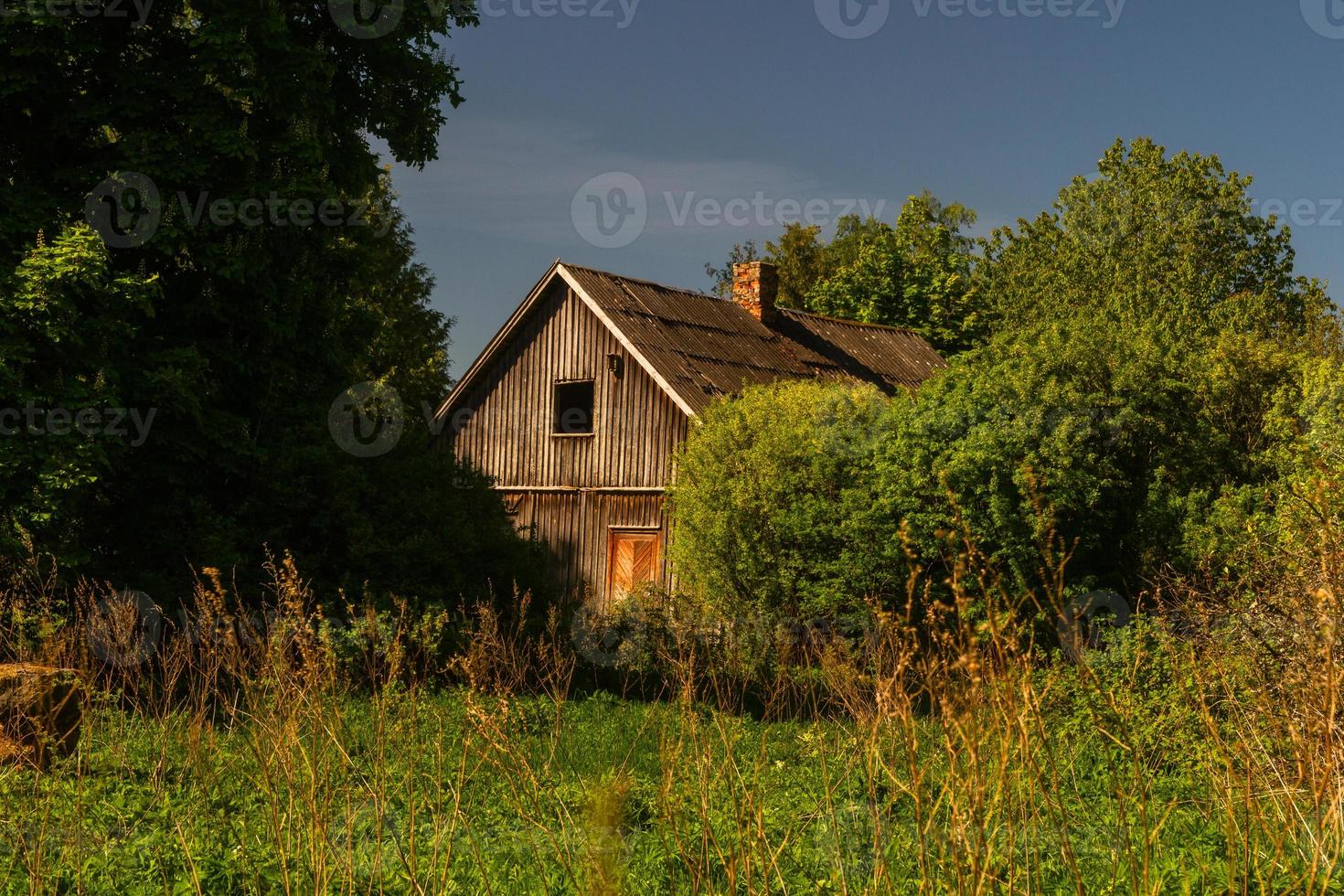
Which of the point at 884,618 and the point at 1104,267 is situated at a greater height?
the point at 1104,267

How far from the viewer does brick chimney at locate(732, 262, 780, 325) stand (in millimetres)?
24000

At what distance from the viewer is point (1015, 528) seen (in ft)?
45.6

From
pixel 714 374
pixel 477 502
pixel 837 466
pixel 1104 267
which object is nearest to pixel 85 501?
pixel 477 502

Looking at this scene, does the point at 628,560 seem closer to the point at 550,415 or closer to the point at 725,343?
the point at 550,415

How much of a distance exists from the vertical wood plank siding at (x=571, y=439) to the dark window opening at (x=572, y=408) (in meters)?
0.17

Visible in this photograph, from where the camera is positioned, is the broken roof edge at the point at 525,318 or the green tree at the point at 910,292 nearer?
the broken roof edge at the point at 525,318

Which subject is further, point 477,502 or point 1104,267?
point 1104,267

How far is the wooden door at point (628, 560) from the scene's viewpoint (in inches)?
791

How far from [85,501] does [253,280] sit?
3.16m

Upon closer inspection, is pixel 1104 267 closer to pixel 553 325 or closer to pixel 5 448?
pixel 553 325
